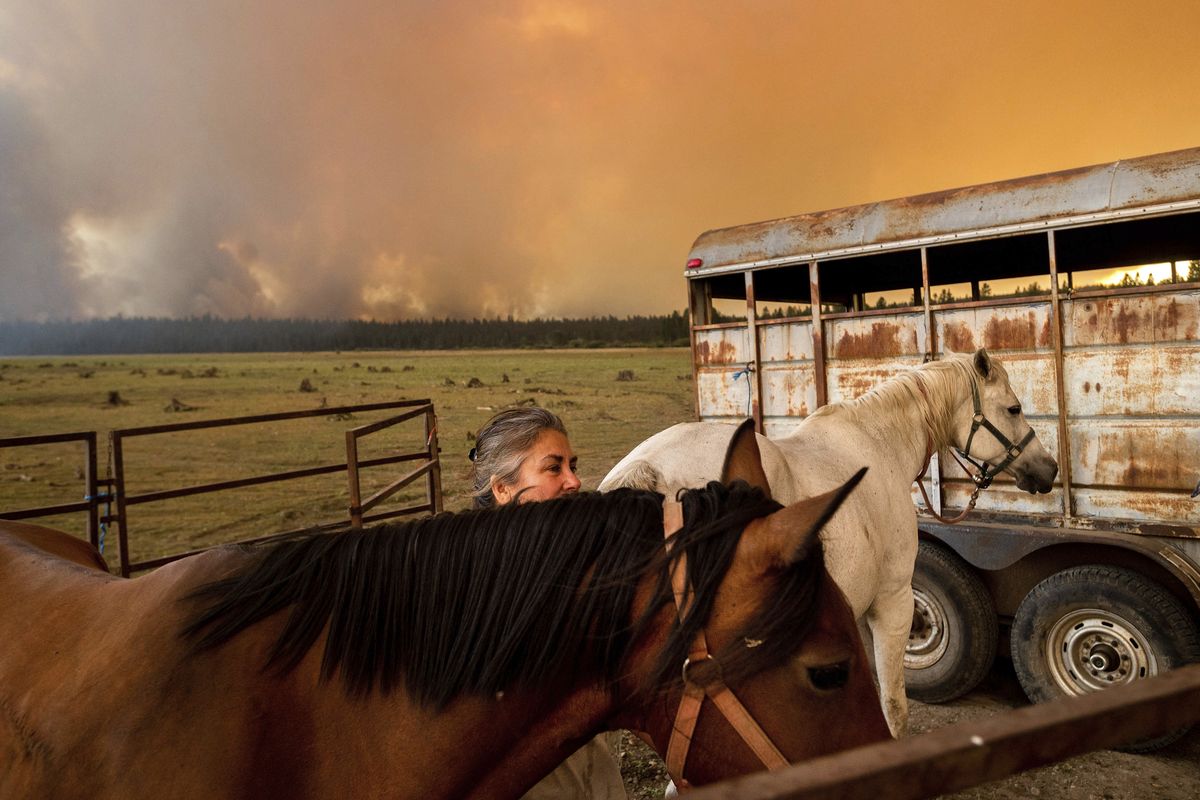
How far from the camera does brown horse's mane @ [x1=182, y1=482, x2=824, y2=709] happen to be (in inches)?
46.4

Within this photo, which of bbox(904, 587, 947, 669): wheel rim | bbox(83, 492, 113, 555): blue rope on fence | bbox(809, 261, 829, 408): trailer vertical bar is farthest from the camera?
bbox(83, 492, 113, 555): blue rope on fence

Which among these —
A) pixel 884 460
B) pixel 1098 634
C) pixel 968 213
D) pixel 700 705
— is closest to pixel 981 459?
pixel 884 460

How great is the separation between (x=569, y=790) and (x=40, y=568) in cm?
148

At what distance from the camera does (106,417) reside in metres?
29.0

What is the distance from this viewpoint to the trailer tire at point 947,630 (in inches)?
164

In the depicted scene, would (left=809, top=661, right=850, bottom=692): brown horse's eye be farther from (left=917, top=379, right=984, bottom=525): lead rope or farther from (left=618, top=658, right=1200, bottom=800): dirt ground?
(left=917, top=379, right=984, bottom=525): lead rope

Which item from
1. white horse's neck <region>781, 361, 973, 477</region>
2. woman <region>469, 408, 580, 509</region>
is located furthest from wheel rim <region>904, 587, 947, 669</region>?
woman <region>469, 408, 580, 509</region>

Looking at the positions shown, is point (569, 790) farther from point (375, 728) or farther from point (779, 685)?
point (779, 685)

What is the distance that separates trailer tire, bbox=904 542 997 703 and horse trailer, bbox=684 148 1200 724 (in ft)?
0.03

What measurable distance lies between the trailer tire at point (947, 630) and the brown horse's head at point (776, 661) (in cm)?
345

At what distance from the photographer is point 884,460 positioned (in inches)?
139

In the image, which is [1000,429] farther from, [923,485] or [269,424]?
[269,424]

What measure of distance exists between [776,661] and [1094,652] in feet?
12.0

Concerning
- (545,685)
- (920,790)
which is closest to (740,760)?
(545,685)
